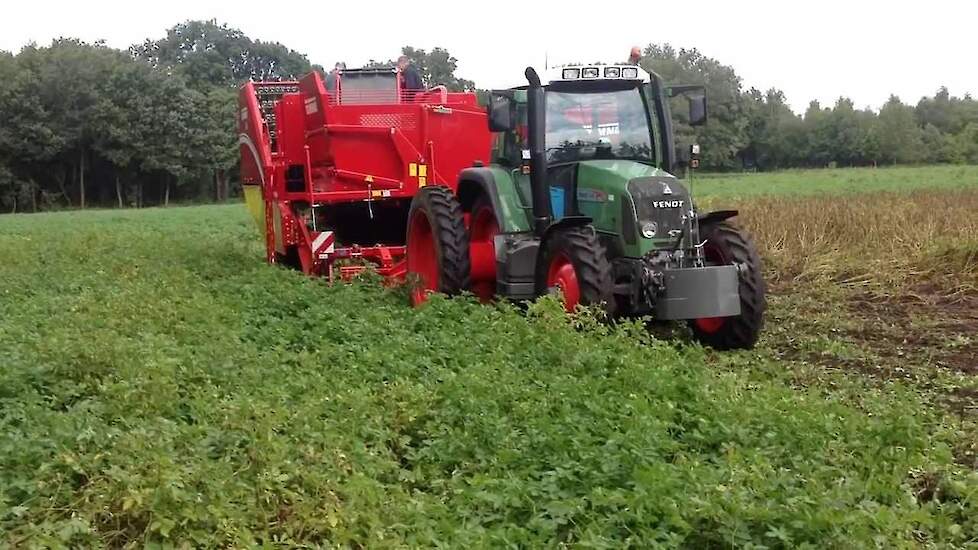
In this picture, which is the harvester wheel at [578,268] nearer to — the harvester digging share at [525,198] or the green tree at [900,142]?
the harvester digging share at [525,198]

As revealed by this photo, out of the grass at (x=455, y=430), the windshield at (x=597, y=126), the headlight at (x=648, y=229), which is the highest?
the windshield at (x=597, y=126)

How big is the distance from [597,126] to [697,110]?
0.87m

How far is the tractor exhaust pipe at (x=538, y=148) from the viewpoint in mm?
8289

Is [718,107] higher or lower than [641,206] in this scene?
higher

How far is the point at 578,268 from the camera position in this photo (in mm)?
7449

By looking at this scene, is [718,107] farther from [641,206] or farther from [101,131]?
[641,206]

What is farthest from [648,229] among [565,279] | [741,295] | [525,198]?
[525,198]

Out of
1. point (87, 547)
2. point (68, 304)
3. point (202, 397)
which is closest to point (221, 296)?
point (68, 304)

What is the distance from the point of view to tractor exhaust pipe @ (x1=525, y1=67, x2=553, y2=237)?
829cm

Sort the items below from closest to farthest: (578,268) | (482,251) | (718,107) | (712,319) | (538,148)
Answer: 1. (578,268)
2. (712,319)
3. (538,148)
4. (482,251)
5. (718,107)

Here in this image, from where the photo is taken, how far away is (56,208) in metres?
49.4

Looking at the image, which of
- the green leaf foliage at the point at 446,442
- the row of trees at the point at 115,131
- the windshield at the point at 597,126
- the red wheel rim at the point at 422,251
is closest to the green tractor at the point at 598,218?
the windshield at the point at 597,126

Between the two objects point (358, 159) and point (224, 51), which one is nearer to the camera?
point (358, 159)

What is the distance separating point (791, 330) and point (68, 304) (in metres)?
6.36
